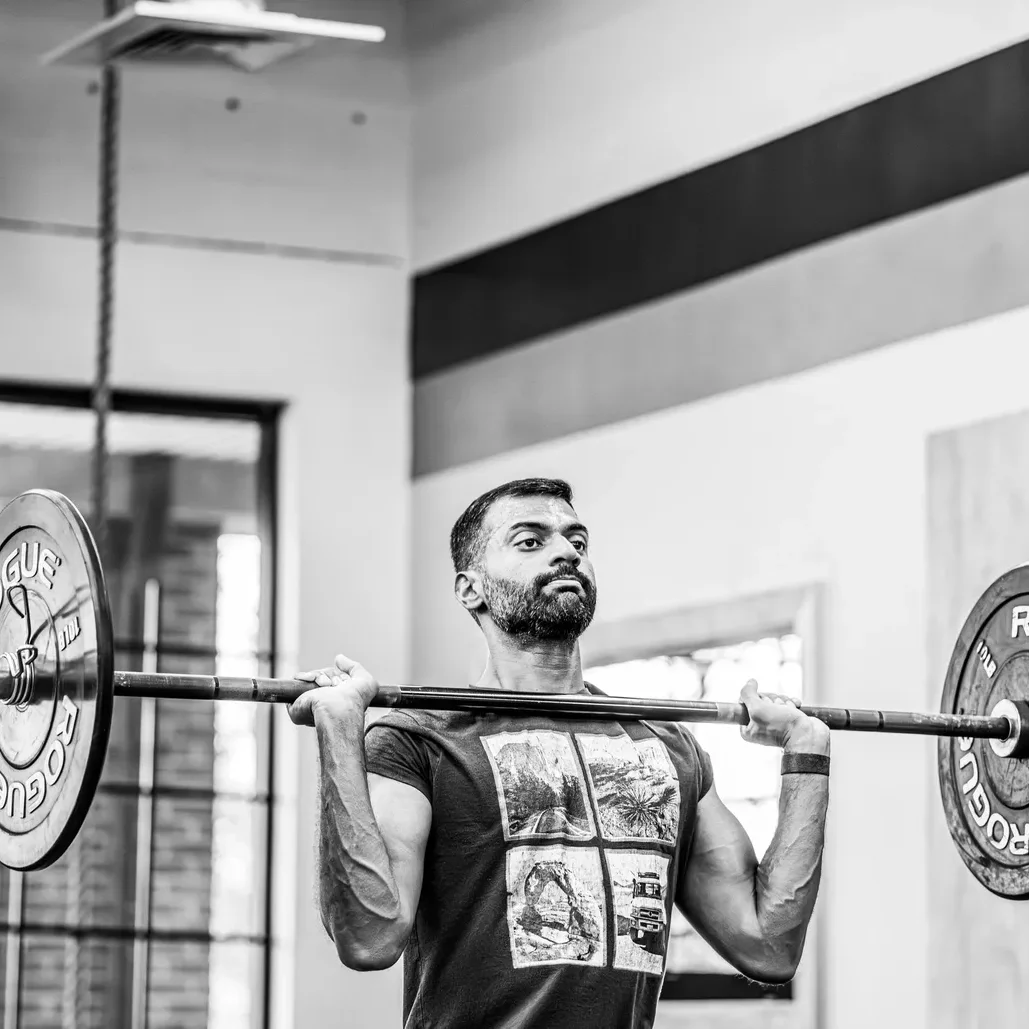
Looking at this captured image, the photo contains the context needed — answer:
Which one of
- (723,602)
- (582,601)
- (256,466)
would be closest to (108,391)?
(256,466)

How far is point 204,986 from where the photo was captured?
5699 millimetres

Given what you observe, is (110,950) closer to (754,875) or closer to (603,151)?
(603,151)

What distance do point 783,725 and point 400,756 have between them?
588 mm

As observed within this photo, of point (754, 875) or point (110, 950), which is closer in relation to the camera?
point (754, 875)

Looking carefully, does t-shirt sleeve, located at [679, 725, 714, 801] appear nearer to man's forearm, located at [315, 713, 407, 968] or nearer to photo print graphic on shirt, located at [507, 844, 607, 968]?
photo print graphic on shirt, located at [507, 844, 607, 968]

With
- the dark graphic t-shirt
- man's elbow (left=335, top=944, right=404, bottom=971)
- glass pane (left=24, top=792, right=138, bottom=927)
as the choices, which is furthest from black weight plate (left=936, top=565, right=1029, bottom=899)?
glass pane (left=24, top=792, right=138, bottom=927)

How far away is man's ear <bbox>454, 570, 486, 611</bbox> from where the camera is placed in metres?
3.33

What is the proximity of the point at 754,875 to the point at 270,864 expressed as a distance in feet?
8.77

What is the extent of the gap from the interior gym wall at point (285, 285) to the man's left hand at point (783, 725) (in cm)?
248

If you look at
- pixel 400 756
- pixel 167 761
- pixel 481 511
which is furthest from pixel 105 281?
pixel 400 756

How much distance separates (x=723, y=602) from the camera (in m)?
4.99

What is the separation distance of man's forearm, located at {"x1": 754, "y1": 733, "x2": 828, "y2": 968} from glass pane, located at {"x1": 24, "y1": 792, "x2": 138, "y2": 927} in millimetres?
2759

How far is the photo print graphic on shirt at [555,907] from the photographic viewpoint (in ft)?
9.90

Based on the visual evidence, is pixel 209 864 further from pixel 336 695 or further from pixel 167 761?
pixel 336 695
